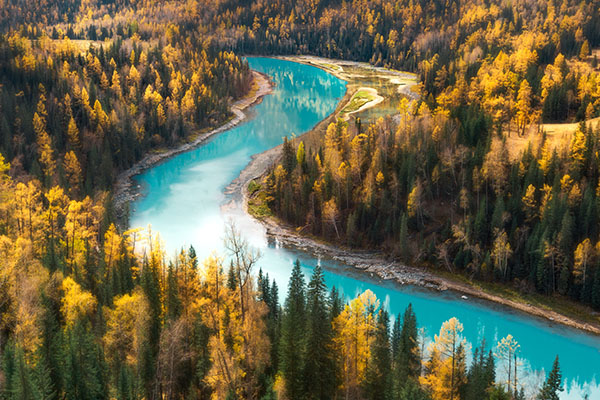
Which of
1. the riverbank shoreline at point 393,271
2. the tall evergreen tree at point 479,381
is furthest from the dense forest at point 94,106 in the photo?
the tall evergreen tree at point 479,381

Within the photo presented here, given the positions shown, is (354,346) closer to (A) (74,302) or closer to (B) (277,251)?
(A) (74,302)

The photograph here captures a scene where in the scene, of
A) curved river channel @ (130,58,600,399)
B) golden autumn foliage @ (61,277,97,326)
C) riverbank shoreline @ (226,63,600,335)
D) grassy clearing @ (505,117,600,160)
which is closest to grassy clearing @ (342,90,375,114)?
curved river channel @ (130,58,600,399)

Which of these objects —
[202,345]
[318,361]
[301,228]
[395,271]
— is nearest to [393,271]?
[395,271]

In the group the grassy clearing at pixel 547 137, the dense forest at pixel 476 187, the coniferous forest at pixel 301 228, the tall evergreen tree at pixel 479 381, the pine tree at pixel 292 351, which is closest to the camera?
the tall evergreen tree at pixel 479 381

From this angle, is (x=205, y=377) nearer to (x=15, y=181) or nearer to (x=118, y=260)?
(x=118, y=260)

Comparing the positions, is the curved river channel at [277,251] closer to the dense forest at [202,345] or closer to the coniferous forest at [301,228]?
the coniferous forest at [301,228]

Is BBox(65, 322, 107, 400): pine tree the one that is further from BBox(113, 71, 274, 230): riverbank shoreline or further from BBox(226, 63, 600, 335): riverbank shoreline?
BBox(226, 63, 600, 335): riverbank shoreline

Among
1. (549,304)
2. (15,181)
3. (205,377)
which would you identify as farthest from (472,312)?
(15,181)
